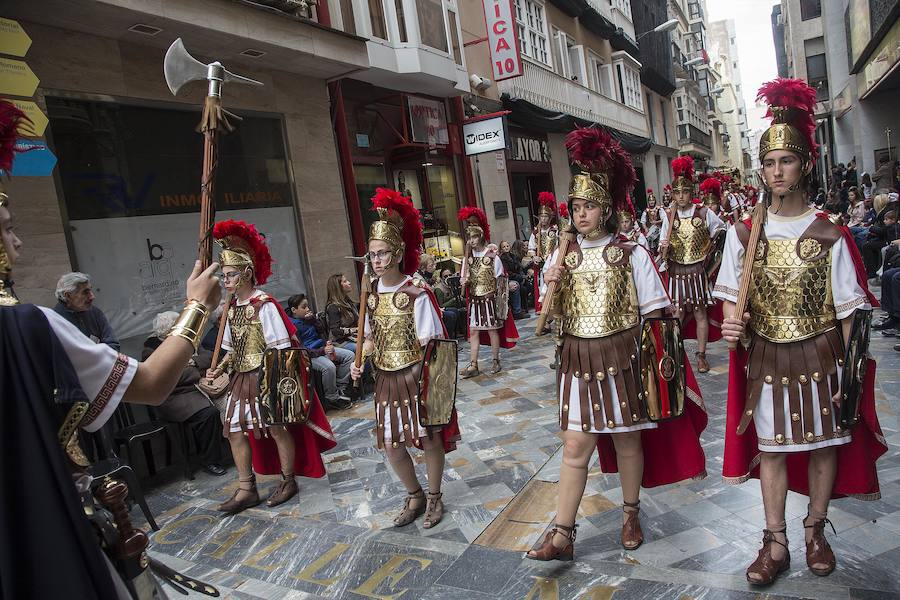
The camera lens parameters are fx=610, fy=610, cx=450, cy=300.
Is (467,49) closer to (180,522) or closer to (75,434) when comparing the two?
(180,522)

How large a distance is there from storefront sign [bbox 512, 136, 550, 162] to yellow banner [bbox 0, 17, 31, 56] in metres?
12.5

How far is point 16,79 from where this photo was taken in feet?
20.4

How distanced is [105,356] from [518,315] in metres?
11.0

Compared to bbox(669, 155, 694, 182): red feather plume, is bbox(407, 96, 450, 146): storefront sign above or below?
above

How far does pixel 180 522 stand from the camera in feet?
15.6

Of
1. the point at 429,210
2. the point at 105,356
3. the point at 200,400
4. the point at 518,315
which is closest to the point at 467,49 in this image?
the point at 429,210

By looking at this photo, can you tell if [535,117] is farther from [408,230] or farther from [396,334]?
[396,334]

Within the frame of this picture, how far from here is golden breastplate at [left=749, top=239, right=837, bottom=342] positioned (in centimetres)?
281

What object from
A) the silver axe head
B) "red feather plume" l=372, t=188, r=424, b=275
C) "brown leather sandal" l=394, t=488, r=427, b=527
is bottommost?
Result: "brown leather sandal" l=394, t=488, r=427, b=527

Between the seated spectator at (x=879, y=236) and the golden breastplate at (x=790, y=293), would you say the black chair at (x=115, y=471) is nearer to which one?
the golden breastplate at (x=790, y=293)

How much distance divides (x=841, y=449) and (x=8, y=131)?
369 cm

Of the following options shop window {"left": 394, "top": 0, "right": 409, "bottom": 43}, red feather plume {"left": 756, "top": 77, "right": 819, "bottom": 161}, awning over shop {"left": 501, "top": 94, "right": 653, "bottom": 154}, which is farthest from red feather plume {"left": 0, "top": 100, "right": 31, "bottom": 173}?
awning over shop {"left": 501, "top": 94, "right": 653, "bottom": 154}

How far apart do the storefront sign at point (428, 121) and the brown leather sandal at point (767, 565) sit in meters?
10.8

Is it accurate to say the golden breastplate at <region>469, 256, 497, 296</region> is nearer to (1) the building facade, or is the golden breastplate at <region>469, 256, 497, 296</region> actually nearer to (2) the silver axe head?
(1) the building facade
